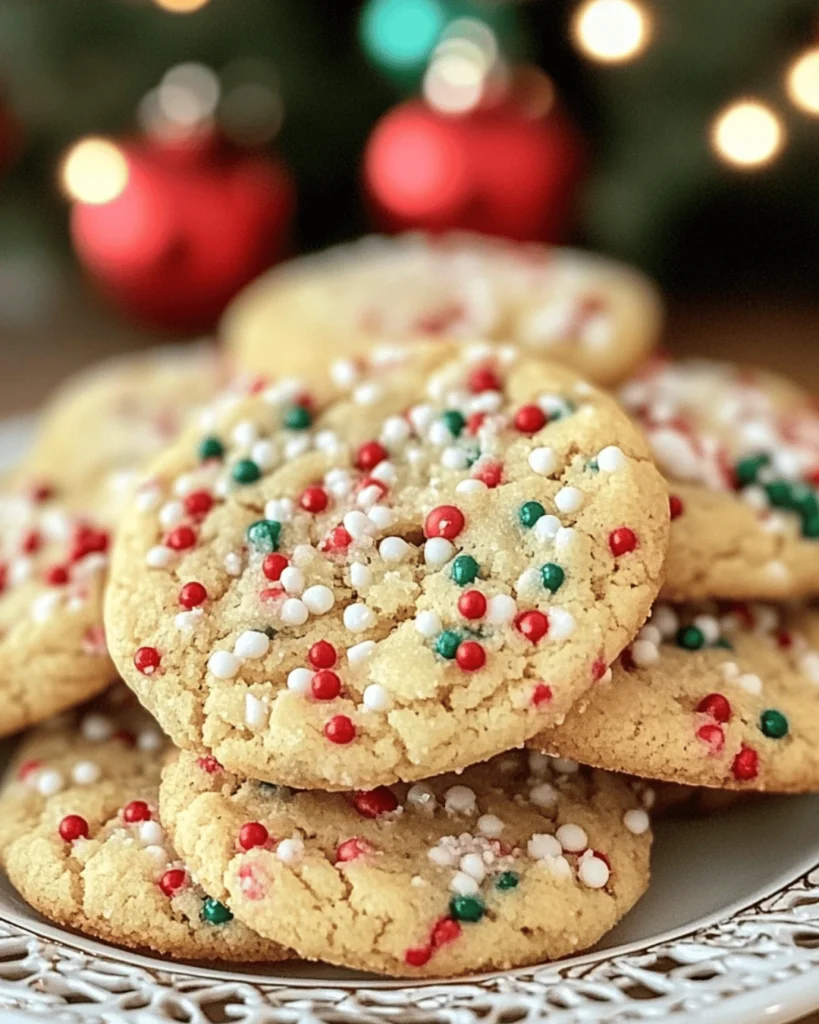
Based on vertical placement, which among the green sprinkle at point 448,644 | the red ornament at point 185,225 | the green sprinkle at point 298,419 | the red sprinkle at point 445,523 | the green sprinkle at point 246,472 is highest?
the red ornament at point 185,225

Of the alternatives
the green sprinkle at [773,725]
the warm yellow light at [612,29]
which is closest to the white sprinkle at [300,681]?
the green sprinkle at [773,725]

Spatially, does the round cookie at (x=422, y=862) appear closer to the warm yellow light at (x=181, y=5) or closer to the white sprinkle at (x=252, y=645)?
the white sprinkle at (x=252, y=645)

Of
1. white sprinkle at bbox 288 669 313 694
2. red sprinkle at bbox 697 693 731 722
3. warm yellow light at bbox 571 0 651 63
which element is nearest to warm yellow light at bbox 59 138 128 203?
warm yellow light at bbox 571 0 651 63

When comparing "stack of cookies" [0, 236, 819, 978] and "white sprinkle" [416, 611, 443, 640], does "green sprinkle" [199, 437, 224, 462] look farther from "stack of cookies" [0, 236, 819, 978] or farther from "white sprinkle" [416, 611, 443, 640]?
"white sprinkle" [416, 611, 443, 640]

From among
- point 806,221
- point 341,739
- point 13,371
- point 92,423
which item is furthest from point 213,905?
point 806,221

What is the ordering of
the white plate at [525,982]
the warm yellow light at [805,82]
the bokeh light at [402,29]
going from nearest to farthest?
the white plate at [525,982] → the warm yellow light at [805,82] → the bokeh light at [402,29]

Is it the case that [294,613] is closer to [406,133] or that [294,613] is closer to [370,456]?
[370,456]
